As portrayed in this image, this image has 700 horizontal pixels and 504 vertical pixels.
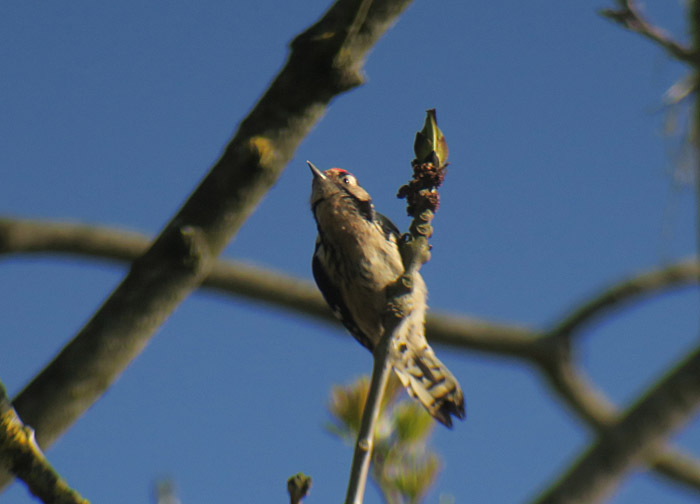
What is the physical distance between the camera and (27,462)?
1.44 m

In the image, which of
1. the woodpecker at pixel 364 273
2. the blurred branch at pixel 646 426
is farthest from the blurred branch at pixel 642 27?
the woodpecker at pixel 364 273

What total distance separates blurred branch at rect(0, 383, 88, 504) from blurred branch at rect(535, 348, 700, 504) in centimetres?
135

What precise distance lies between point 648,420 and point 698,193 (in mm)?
776

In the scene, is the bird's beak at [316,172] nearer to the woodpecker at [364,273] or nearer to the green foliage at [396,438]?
the woodpecker at [364,273]

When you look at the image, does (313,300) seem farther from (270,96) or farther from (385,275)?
(270,96)

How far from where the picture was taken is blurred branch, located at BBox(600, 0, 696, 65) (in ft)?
8.12

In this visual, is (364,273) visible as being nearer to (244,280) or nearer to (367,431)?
(244,280)

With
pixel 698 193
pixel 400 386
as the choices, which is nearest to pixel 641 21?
pixel 698 193

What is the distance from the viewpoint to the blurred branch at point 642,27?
8.12ft

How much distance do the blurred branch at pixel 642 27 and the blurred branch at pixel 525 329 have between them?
1.50 meters

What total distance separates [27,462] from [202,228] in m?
0.68

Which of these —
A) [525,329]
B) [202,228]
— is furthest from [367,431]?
[525,329]

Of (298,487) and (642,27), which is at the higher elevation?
(642,27)

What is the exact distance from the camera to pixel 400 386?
2.72m
